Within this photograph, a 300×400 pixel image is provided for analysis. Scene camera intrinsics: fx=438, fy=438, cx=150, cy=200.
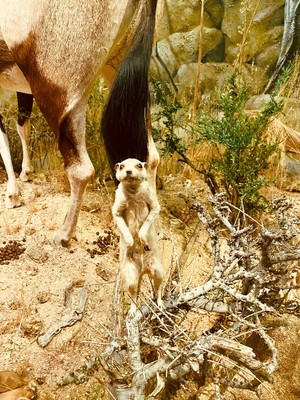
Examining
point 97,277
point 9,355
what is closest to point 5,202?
point 97,277

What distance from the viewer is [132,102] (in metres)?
1.53

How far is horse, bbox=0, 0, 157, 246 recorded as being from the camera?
1529mm

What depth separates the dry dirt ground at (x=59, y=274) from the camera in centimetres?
149

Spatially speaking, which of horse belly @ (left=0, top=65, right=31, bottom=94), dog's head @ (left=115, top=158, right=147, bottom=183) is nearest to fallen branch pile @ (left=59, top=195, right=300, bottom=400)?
dog's head @ (left=115, top=158, right=147, bottom=183)

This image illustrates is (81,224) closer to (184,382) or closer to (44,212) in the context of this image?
(44,212)

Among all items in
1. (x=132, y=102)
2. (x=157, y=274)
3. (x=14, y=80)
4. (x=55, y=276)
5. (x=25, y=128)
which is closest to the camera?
(x=157, y=274)

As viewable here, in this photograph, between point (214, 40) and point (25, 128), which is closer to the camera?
point (25, 128)

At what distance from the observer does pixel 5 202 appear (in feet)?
7.41

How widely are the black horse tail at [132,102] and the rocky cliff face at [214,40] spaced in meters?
3.28

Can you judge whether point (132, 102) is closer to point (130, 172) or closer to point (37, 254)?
point (130, 172)

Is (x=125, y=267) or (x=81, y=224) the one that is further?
(x=81, y=224)

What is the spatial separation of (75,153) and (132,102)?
0.35 meters

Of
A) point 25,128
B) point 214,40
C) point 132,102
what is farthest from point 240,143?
point 214,40

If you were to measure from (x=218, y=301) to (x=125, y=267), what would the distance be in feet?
1.28
